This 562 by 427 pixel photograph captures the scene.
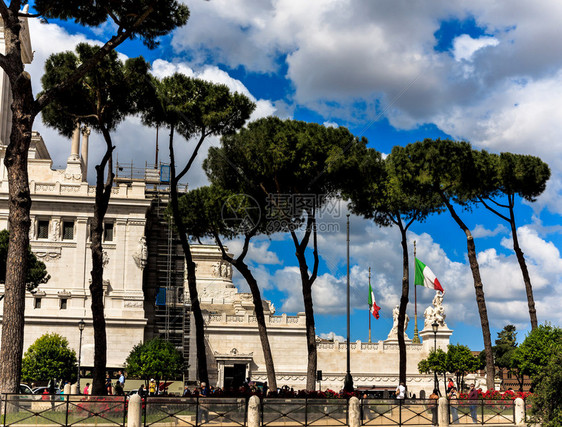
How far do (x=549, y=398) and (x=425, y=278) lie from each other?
86.9ft

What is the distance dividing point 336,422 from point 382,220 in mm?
17464

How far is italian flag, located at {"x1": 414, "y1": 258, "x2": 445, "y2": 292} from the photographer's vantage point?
148 ft

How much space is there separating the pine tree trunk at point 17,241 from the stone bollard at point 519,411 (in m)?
15.5

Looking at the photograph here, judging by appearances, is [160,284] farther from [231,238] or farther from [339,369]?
[231,238]

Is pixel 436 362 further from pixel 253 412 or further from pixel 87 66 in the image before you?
pixel 87 66

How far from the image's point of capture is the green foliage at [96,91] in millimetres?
27734

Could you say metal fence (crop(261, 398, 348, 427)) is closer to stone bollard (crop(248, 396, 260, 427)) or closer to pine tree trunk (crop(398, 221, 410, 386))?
stone bollard (crop(248, 396, 260, 427))

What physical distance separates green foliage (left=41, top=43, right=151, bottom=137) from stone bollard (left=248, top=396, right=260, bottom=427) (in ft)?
42.4

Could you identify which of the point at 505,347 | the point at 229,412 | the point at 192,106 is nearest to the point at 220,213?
the point at 192,106

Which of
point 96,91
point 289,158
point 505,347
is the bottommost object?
point 505,347

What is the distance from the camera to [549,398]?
1895cm

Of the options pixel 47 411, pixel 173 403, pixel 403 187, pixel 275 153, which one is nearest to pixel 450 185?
pixel 403 187

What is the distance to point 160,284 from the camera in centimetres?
5497

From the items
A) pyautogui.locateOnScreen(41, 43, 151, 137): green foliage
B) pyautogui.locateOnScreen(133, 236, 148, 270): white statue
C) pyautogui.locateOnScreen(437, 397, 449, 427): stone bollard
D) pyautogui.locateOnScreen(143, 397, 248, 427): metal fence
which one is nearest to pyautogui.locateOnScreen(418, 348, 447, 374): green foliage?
pyautogui.locateOnScreen(133, 236, 148, 270): white statue
